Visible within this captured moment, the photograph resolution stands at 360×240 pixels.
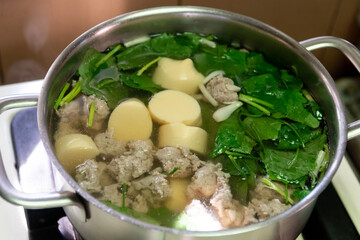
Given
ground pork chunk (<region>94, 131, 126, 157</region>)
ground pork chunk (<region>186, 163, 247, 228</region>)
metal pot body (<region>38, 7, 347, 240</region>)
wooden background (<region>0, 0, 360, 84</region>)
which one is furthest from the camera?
wooden background (<region>0, 0, 360, 84</region>)

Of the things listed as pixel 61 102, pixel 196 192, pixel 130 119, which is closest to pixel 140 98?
pixel 130 119

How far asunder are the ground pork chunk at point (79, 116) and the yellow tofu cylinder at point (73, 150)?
0.05 metres

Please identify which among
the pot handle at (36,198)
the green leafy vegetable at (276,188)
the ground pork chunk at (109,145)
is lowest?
the green leafy vegetable at (276,188)

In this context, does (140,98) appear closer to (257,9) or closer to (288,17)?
(257,9)

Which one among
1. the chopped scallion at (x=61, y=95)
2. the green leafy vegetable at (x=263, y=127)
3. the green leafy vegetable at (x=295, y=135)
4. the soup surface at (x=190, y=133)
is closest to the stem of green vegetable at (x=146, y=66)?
the soup surface at (x=190, y=133)

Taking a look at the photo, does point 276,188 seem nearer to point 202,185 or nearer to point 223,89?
point 202,185

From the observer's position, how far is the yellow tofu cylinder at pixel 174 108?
139 cm

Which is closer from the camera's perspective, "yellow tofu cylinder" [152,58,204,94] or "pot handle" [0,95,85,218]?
"pot handle" [0,95,85,218]

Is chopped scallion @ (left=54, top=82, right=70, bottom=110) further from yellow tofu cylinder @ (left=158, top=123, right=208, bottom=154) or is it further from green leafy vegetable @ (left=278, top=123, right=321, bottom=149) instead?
green leafy vegetable @ (left=278, top=123, right=321, bottom=149)

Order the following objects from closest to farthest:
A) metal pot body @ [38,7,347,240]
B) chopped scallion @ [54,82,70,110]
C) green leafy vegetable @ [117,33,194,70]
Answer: metal pot body @ [38,7,347,240]
chopped scallion @ [54,82,70,110]
green leafy vegetable @ [117,33,194,70]

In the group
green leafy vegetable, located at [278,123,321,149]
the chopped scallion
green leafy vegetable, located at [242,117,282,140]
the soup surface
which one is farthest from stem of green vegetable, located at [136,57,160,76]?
green leafy vegetable, located at [278,123,321,149]

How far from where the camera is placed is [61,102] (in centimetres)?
144

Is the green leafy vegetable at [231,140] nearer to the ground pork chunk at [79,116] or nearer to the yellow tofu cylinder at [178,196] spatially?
the yellow tofu cylinder at [178,196]

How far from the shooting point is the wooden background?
74.2 inches
